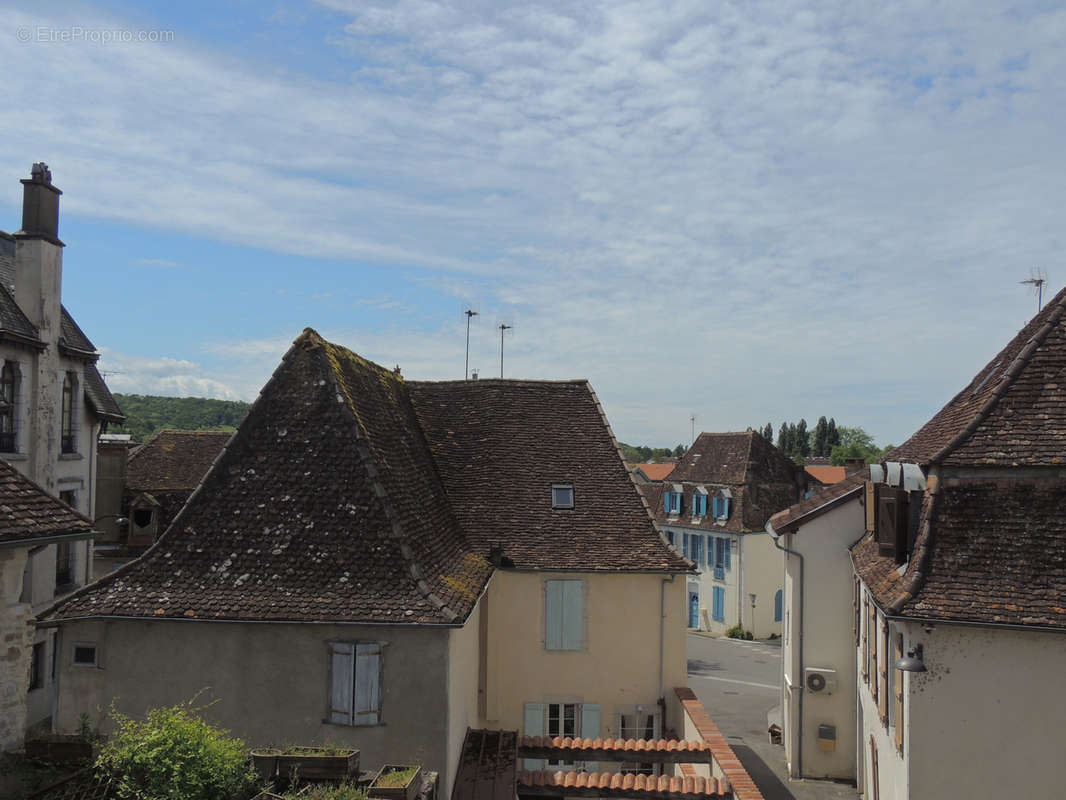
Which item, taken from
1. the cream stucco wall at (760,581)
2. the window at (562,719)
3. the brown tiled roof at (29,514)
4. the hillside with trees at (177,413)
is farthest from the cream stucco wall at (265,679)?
the hillside with trees at (177,413)

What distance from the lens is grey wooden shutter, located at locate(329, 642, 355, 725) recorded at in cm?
1187

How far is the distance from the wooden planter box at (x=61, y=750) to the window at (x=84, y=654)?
173 inches

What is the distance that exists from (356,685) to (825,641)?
11.7 m

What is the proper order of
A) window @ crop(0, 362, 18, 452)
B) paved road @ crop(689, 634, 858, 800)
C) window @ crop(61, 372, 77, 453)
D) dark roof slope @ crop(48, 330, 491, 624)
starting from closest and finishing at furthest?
dark roof slope @ crop(48, 330, 491, 624), paved road @ crop(689, 634, 858, 800), window @ crop(0, 362, 18, 452), window @ crop(61, 372, 77, 453)

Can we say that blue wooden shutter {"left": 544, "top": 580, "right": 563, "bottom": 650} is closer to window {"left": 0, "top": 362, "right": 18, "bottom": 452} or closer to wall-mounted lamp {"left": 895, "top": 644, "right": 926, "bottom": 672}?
wall-mounted lamp {"left": 895, "top": 644, "right": 926, "bottom": 672}

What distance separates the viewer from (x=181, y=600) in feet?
39.7

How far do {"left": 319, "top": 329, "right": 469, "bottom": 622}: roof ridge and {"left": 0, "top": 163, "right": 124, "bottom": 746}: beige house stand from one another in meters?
9.12

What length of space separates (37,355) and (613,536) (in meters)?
14.7

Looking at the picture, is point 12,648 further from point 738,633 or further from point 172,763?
point 738,633

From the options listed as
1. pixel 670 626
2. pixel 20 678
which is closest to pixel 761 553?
pixel 670 626

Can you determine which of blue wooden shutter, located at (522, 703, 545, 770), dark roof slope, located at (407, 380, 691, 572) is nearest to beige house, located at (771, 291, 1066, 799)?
dark roof slope, located at (407, 380, 691, 572)

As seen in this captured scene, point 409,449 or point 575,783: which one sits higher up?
point 409,449

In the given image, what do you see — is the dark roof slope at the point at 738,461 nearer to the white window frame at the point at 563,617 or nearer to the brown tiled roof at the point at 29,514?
the white window frame at the point at 563,617

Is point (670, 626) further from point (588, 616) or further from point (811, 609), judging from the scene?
point (811, 609)
